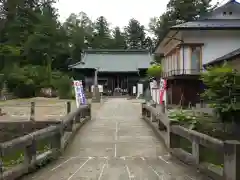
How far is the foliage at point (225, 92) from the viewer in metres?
11.5

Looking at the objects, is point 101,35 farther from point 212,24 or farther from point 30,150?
point 30,150

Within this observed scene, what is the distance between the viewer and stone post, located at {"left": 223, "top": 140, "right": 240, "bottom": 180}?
15.3ft

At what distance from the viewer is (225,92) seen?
1166cm

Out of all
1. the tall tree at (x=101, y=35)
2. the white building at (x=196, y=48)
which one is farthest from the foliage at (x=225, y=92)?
the tall tree at (x=101, y=35)

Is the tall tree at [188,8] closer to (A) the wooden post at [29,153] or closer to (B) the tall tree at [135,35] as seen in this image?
(B) the tall tree at [135,35]

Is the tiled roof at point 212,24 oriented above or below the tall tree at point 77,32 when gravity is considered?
below

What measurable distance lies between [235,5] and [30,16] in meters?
27.1

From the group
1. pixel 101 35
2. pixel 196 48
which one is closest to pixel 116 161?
pixel 196 48

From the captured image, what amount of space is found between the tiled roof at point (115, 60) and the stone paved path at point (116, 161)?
3606cm

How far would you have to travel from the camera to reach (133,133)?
1184 centimetres

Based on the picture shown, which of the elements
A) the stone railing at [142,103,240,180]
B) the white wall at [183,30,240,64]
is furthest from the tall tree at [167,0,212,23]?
the stone railing at [142,103,240,180]

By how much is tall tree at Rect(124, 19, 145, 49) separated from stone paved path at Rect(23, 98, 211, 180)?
65327 mm

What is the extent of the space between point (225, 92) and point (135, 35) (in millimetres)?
65731

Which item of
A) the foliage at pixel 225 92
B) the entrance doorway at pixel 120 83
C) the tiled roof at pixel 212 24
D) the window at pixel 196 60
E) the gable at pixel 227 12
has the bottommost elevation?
the foliage at pixel 225 92
